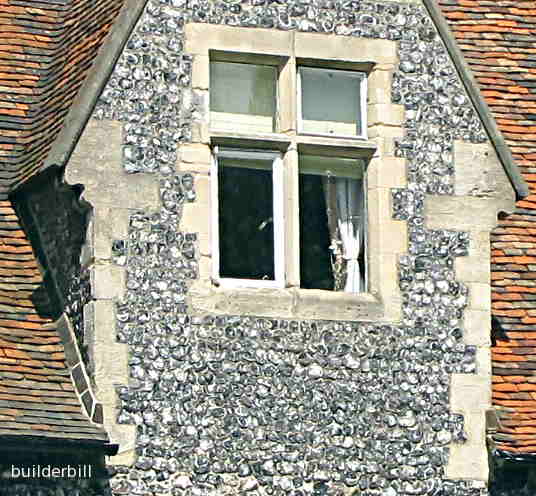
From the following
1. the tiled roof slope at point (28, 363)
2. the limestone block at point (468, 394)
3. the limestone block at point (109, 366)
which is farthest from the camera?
the limestone block at point (468, 394)

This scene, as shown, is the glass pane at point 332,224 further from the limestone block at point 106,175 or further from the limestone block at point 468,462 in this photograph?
the limestone block at point 468,462

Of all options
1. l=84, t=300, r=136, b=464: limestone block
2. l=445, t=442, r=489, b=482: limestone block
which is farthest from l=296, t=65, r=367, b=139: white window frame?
l=445, t=442, r=489, b=482: limestone block

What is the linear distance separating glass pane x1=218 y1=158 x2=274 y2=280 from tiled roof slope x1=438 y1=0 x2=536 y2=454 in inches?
73.2

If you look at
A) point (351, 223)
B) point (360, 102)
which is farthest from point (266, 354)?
point (360, 102)

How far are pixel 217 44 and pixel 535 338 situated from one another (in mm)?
3141

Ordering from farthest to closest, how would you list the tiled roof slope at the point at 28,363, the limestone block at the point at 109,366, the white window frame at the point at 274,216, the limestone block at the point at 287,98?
the limestone block at the point at 287,98 < the white window frame at the point at 274,216 < the limestone block at the point at 109,366 < the tiled roof slope at the point at 28,363

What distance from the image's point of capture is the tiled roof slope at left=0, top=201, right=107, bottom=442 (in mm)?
17312

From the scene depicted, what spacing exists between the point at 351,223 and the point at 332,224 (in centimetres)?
15

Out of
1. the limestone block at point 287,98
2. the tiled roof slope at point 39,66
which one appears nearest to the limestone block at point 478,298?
the limestone block at point 287,98

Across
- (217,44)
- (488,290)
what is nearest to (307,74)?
(217,44)

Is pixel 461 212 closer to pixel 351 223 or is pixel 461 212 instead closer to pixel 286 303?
pixel 351 223

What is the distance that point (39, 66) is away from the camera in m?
20.3

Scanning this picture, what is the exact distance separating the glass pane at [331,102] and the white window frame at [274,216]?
385mm

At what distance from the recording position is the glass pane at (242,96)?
61.9 feet
